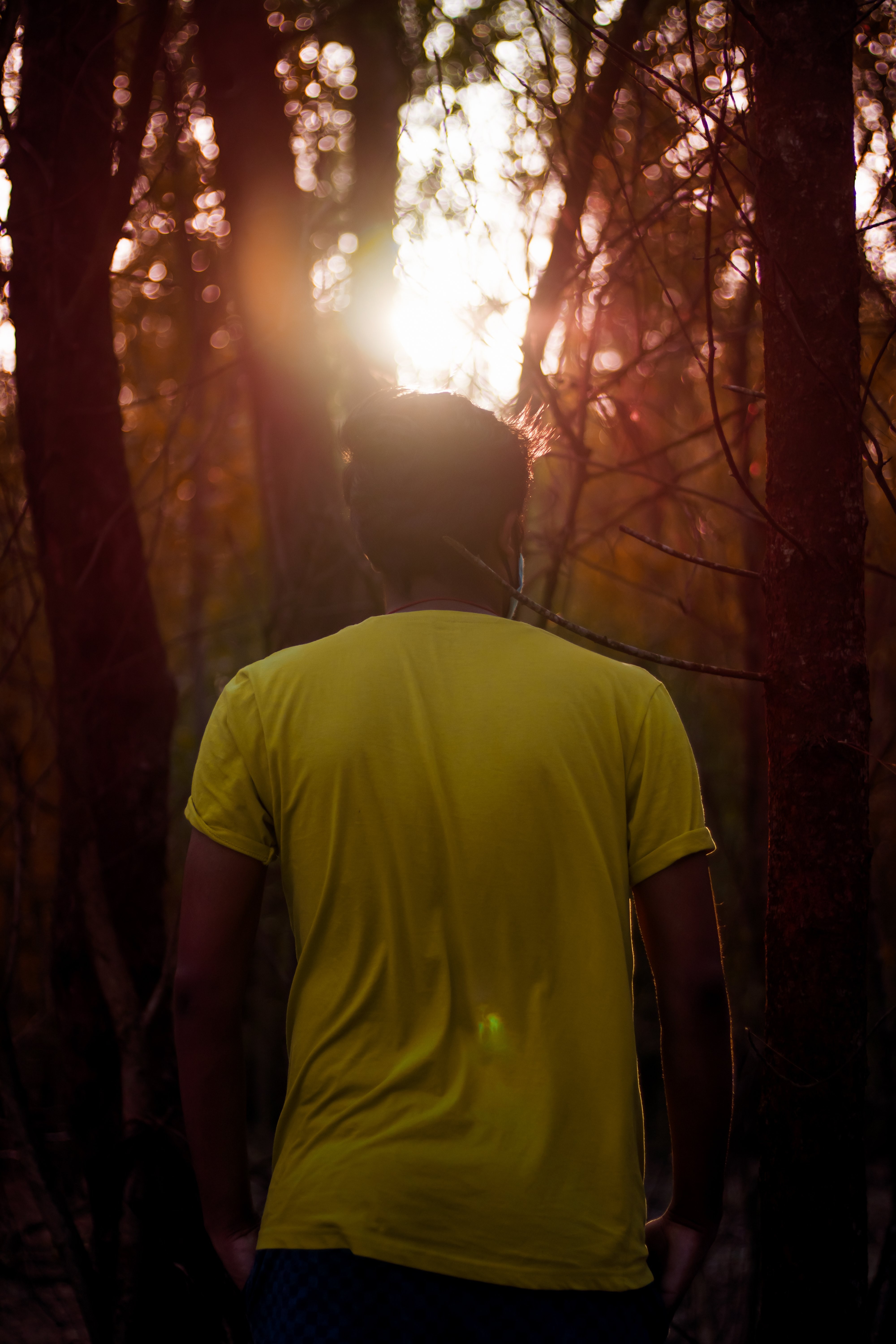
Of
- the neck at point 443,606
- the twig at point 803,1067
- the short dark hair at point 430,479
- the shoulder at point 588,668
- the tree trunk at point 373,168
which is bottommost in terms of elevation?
the twig at point 803,1067

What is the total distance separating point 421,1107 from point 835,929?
736 millimetres

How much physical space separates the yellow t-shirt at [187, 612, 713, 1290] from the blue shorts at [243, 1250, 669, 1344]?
2 cm

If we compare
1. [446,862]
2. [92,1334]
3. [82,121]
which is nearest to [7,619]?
[82,121]

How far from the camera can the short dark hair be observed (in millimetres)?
1429

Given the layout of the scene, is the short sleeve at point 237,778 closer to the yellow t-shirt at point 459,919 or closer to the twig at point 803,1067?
the yellow t-shirt at point 459,919

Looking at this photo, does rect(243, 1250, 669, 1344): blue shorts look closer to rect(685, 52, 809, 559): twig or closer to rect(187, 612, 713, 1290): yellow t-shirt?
rect(187, 612, 713, 1290): yellow t-shirt

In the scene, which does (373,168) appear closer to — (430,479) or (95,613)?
(95,613)

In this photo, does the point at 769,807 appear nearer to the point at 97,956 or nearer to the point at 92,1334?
the point at 97,956

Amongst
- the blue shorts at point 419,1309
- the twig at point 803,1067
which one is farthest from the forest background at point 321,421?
the blue shorts at point 419,1309

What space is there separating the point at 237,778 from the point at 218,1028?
36cm

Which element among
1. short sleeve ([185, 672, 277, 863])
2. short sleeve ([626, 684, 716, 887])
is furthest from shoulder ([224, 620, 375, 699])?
short sleeve ([626, 684, 716, 887])

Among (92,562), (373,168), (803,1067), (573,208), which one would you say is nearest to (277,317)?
(373,168)

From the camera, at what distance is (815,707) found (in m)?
1.57

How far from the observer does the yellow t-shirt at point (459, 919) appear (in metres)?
1.16
